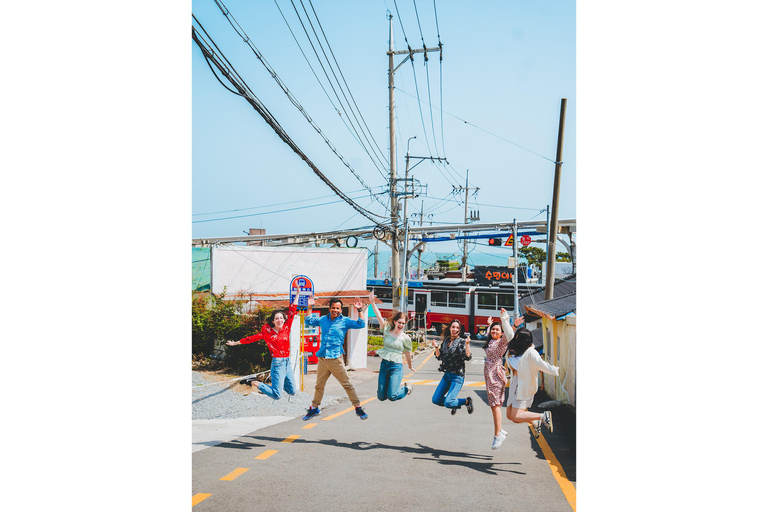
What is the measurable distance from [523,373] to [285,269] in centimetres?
364

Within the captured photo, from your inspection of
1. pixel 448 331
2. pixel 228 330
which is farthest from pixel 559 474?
pixel 228 330

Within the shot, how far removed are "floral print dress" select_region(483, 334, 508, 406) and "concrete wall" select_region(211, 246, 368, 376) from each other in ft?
6.50

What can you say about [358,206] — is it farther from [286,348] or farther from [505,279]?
[505,279]

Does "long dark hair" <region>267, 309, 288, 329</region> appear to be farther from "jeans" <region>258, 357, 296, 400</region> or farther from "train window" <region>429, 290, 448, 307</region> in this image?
"train window" <region>429, 290, 448, 307</region>

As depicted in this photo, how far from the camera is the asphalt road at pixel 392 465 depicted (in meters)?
4.90

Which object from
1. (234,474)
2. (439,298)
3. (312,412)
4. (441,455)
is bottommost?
(234,474)

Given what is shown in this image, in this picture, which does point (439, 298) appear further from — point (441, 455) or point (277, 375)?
point (277, 375)

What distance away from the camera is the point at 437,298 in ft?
24.2

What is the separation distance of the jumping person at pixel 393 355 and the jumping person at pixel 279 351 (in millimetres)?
1041

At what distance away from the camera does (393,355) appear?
192 inches

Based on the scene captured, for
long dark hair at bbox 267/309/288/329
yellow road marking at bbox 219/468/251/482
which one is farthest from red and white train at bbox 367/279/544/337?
yellow road marking at bbox 219/468/251/482

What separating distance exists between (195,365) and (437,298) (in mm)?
3676

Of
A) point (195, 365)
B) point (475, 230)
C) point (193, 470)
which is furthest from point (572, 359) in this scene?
point (195, 365)

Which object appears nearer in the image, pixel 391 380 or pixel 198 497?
pixel 391 380
